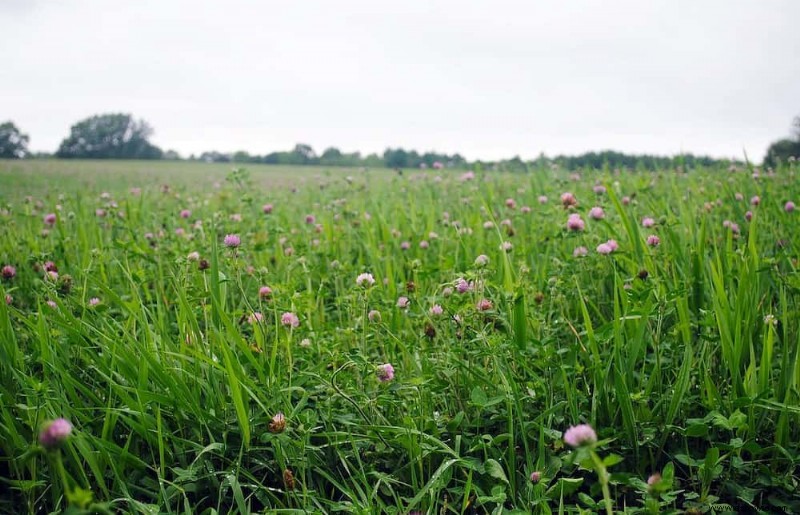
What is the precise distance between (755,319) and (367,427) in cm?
130

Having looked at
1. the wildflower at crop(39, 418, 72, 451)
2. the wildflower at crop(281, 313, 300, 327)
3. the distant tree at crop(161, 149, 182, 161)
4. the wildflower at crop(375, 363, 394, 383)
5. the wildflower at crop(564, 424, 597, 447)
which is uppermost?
the distant tree at crop(161, 149, 182, 161)

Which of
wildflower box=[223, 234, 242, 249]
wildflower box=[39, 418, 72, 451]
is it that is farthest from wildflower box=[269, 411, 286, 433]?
wildflower box=[223, 234, 242, 249]

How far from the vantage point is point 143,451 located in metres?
1.47

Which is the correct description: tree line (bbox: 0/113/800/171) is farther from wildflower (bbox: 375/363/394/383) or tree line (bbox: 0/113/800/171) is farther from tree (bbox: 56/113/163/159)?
wildflower (bbox: 375/363/394/383)

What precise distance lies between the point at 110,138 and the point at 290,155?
2569 cm

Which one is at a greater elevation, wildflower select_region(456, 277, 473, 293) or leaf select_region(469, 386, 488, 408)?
wildflower select_region(456, 277, 473, 293)

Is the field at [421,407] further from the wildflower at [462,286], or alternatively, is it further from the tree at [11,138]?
the tree at [11,138]

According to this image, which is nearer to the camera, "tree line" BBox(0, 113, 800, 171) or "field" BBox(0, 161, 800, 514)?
"field" BBox(0, 161, 800, 514)

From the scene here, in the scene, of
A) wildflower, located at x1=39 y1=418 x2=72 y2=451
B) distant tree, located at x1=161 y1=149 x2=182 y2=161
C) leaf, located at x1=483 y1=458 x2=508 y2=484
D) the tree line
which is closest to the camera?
wildflower, located at x1=39 y1=418 x2=72 y2=451

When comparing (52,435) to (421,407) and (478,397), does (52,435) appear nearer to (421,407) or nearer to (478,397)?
(421,407)

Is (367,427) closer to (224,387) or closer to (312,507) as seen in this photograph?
(312,507)

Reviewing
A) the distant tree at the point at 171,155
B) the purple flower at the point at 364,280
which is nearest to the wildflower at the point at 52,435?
the purple flower at the point at 364,280

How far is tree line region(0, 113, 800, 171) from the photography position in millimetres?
7016

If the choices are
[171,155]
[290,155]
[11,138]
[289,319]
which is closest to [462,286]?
[289,319]
